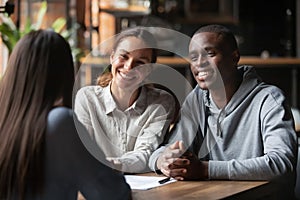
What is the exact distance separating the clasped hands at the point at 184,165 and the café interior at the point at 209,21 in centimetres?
263

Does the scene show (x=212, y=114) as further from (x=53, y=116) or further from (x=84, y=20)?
(x=84, y=20)

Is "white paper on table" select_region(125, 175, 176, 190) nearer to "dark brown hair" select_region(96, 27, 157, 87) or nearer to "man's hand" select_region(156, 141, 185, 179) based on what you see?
"man's hand" select_region(156, 141, 185, 179)

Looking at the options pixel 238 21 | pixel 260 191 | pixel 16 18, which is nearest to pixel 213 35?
pixel 260 191

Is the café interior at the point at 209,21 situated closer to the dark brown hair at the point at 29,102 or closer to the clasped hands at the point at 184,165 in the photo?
the clasped hands at the point at 184,165

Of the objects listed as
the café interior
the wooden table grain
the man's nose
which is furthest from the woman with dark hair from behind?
the café interior

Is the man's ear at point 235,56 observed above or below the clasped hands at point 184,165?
above

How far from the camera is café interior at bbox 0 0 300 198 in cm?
454

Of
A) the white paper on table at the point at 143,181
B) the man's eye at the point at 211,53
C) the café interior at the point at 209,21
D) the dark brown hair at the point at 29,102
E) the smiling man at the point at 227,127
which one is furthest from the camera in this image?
the café interior at the point at 209,21

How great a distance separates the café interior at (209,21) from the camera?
4.54 metres

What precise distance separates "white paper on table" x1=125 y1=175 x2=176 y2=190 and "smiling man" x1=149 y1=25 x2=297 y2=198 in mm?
48

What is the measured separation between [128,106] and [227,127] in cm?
30

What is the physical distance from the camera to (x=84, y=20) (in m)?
4.71

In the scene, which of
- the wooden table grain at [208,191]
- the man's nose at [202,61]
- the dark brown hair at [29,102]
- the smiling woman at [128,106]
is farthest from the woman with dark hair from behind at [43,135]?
the man's nose at [202,61]

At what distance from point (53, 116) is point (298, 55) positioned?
4.94 metres
